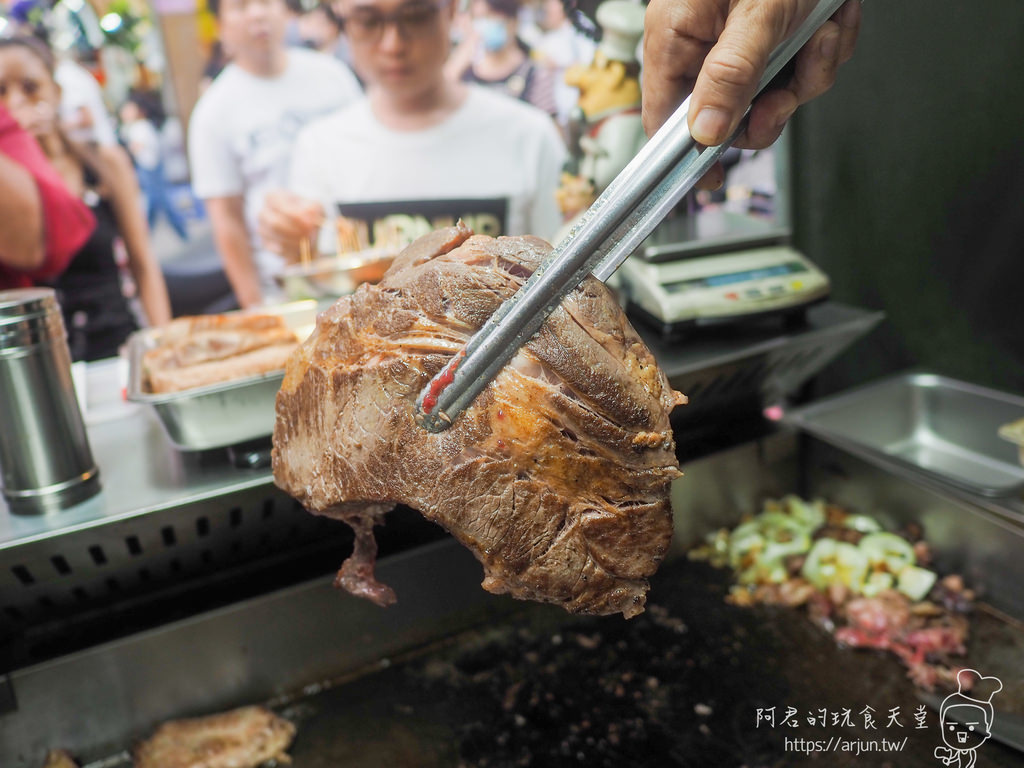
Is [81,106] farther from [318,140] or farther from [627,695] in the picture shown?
[627,695]

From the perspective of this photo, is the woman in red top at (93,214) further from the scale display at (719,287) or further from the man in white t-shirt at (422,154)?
the scale display at (719,287)

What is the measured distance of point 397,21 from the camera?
14.0 ft

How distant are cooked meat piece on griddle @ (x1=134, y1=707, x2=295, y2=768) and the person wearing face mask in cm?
396

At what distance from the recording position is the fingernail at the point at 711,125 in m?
1.07

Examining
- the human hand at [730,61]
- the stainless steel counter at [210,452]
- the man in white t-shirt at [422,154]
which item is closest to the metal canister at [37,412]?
the stainless steel counter at [210,452]

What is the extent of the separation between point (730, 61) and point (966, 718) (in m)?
1.91

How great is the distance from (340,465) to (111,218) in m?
3.99

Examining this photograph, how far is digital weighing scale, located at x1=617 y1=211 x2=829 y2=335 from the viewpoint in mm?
2494

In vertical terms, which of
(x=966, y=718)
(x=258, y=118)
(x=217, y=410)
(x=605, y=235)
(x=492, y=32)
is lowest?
(x=966, y=718)

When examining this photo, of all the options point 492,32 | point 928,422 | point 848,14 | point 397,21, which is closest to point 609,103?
point 848,14

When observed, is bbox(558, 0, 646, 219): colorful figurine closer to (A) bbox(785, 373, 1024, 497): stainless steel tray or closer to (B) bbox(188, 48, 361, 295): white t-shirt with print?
(A) bbox(785, 373, 1024, 497): stainless steel tray

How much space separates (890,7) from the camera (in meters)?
3.44

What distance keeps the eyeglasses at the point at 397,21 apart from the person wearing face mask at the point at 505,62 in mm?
351

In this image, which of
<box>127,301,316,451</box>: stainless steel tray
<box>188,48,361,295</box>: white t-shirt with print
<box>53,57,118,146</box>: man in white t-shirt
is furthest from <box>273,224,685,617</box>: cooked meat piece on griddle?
<box>53,57,118,146</box>: man in white t-shirt
